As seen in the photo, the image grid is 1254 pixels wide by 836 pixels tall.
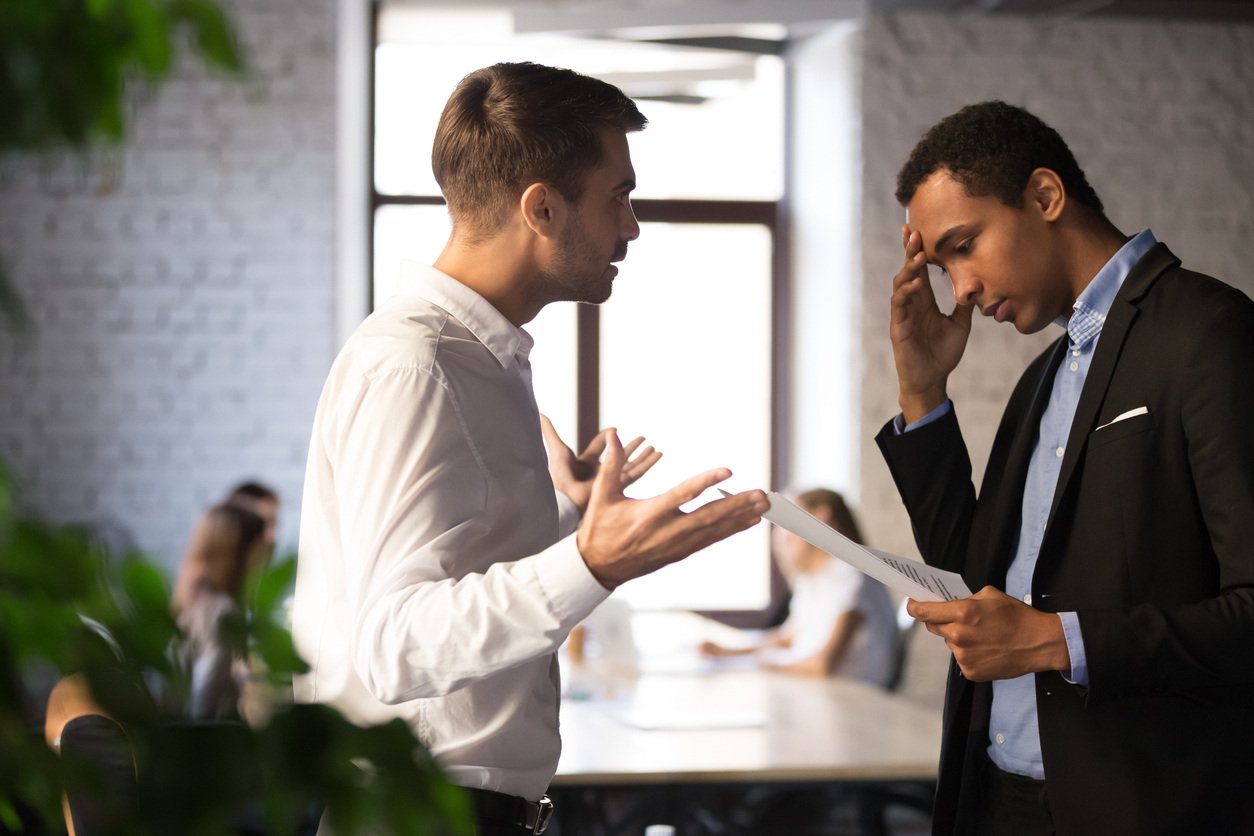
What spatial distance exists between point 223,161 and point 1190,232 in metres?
4.03

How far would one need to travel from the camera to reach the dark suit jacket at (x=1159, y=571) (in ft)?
4.43

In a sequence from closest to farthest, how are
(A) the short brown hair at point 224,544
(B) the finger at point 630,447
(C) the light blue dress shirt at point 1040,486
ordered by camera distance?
(B) the finger at point 630,447 → (C) the light blue dress shirt at point 1040,486 → (A) the short brown hair at point 224,544

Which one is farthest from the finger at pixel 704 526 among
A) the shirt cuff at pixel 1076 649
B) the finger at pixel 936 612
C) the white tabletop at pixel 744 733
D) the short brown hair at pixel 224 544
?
the short brown hair at pixel 224 544

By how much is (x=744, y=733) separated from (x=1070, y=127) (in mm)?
2946

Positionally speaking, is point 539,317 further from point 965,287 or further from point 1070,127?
point 965,287

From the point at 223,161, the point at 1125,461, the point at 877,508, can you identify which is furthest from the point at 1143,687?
the point at 223,161

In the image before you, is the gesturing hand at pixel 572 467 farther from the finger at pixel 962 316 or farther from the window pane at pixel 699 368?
the window pane at pixel 699 368

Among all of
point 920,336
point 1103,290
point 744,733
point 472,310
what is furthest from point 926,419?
point 744,733

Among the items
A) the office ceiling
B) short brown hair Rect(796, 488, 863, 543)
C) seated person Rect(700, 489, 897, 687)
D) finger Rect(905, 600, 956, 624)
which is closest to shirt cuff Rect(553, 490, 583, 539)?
finger Rect(905, 600, 956, 624)

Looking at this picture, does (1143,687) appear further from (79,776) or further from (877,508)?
(877,508)

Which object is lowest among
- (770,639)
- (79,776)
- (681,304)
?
(770,639)

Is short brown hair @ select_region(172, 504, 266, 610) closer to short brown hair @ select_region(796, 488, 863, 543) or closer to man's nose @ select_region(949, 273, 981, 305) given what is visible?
short brown hair @ select_region(796, 488, 863, 543)

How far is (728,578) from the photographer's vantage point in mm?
5523

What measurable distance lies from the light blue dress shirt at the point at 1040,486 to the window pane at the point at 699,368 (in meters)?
3.84
